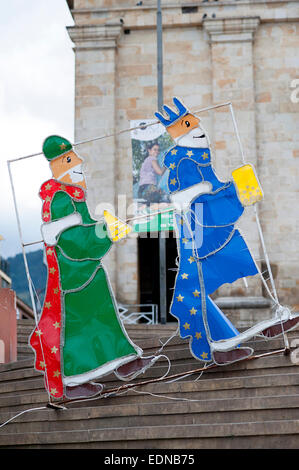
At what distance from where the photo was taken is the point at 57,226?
1112cm

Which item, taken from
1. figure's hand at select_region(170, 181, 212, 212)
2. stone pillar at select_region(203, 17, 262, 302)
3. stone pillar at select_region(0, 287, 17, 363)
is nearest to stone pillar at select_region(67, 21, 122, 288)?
stone pillar at select_region(203, 17, 262, 302)

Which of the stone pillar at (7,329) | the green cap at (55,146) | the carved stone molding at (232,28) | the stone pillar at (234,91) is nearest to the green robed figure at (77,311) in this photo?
the green cap at (55,146)

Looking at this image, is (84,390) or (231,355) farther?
(231,355)

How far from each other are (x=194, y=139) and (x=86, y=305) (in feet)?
9.93

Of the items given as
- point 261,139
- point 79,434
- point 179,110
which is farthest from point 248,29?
point 79,434

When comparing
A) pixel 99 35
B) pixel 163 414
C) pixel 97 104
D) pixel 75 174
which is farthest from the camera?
pixel 99 35

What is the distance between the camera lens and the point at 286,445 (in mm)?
9164

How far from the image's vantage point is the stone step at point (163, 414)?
32.0ft

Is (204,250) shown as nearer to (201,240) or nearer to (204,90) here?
(201,240)

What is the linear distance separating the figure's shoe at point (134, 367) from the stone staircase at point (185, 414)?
0.29 meters

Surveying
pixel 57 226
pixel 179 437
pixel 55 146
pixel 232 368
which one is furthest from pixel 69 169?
pixel 179 437

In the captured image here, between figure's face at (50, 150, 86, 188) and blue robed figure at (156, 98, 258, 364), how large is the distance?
4.54 ft

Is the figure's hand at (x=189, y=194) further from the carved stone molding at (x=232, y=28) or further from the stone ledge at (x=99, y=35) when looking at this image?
the stone ledge at (x=99, y=35)

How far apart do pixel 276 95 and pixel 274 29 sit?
2072 millimetres
